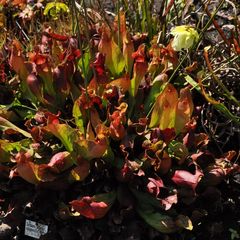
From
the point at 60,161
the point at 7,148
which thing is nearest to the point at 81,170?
the point at 60,161

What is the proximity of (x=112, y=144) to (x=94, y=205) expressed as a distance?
352 mm

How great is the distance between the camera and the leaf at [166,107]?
2.34 meters

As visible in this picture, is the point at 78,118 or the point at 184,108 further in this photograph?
the point at 78,118

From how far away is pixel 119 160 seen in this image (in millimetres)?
2398

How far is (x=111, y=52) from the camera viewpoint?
2602 millimetres

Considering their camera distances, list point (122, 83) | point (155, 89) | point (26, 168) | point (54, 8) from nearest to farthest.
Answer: point (26, 168), point (122, 83), point (155, 89), point (54, 8)

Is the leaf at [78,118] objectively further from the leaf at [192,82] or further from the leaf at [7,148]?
the leaf at [192,82]

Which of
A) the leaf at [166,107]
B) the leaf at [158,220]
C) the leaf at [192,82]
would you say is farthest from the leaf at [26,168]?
the leaf at [192,82]

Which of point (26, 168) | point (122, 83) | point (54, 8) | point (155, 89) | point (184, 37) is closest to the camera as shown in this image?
point (184, 37)

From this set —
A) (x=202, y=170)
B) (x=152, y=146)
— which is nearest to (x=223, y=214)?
(x=202, y=170)

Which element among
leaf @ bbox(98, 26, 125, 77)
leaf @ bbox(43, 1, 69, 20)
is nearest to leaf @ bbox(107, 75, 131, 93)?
leaf @ bbox(98, 26, 125, 77)

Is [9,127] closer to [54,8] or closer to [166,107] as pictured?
[166,107]

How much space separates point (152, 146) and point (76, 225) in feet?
1.52

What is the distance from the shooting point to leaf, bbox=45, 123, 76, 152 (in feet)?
7.52
